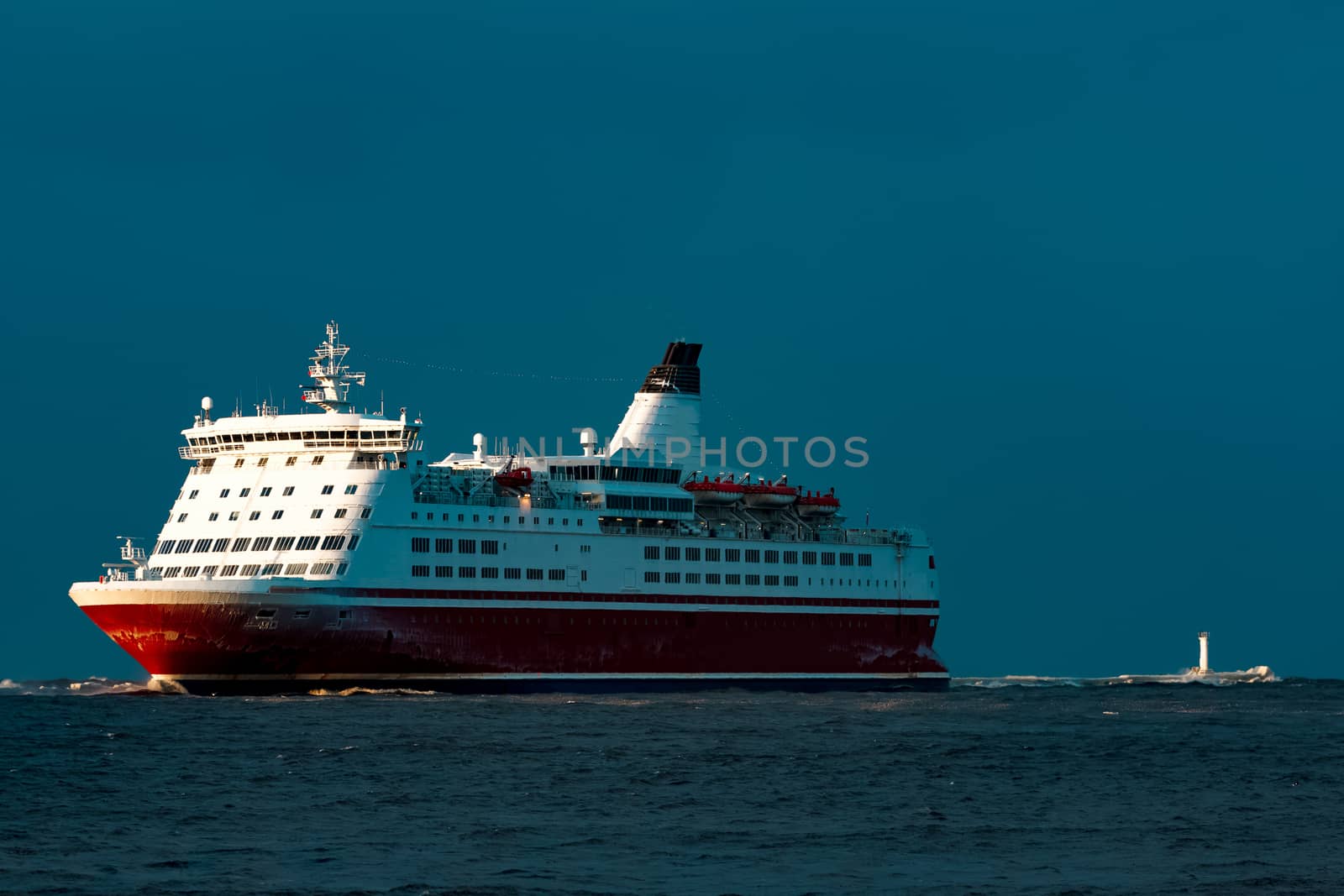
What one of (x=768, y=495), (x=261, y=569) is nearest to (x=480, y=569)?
(x=261, y=569)

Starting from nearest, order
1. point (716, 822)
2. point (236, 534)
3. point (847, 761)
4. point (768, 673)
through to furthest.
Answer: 1. point (716, 822)
2. point (847, 761)
3. point (236, 534)
4. point (768, 673)

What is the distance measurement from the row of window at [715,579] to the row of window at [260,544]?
12638 millimetres

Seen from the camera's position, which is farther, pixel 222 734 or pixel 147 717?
pixel 147 717

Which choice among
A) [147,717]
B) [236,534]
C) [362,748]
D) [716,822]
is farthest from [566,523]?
[716,822]

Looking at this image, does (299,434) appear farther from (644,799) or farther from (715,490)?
(644,799)

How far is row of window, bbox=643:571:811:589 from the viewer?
221 ft

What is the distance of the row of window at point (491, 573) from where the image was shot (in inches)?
2357

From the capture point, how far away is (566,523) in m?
64.3

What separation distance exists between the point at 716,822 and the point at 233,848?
8.40 meters

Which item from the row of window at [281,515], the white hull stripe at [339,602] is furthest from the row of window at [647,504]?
the row of window at [281,515]

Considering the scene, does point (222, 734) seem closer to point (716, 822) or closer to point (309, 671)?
point (309, 671)

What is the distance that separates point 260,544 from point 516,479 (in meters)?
8.78

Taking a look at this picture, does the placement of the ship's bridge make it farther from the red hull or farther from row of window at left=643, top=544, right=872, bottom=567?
row of window at left=643, top=544, right=872, bottom=567

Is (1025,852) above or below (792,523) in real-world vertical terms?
below
